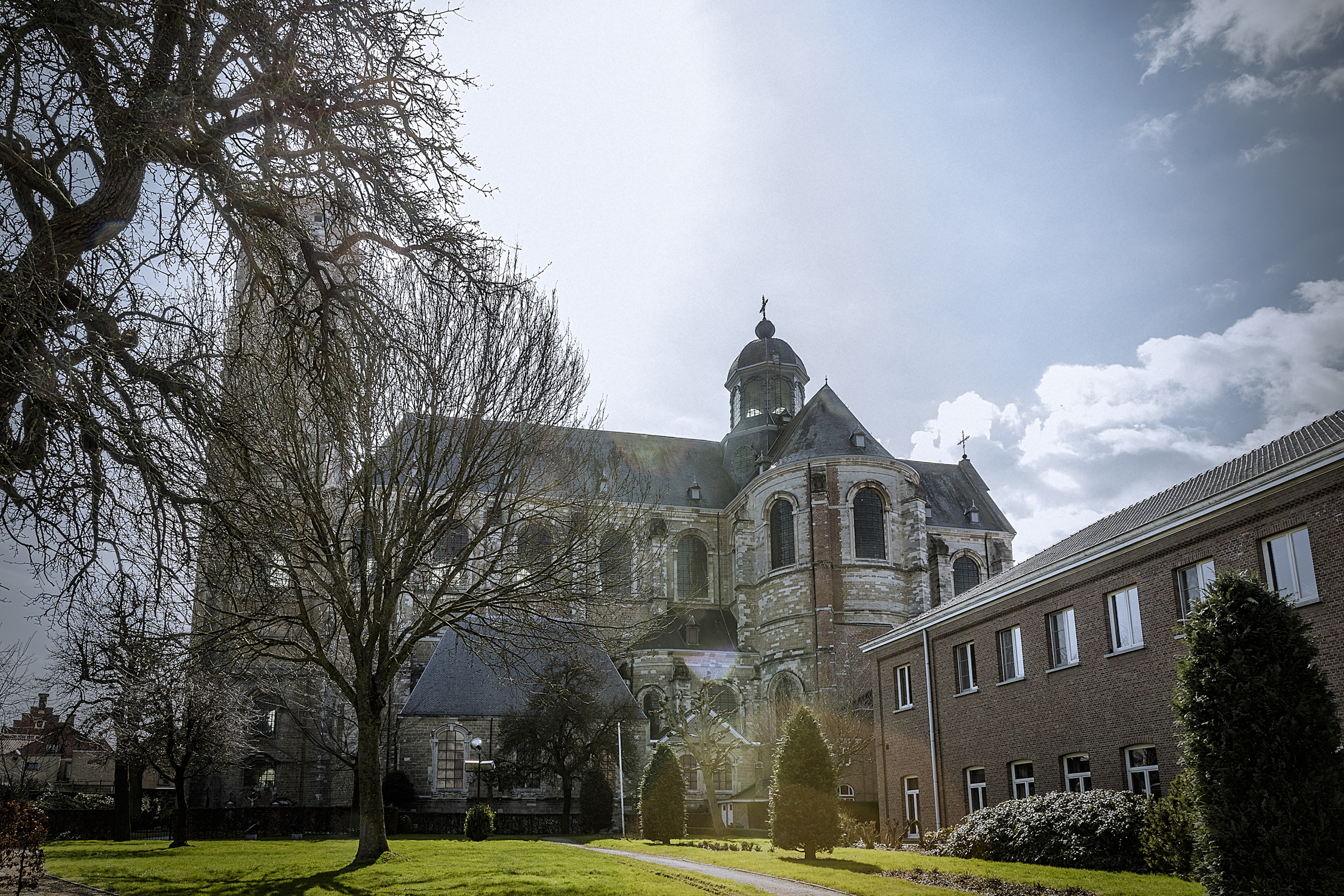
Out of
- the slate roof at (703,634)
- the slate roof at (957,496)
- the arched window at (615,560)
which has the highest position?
the slate roof at (957,496)

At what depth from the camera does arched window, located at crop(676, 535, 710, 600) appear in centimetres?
4784

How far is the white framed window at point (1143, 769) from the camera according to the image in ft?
55.3

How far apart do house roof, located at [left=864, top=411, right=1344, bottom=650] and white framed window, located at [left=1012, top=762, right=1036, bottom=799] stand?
11.7 ft

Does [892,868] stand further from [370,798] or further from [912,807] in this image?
[912,807]

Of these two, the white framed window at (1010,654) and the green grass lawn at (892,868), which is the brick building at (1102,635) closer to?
the white framed window at (1010,654)

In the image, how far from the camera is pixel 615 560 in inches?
669

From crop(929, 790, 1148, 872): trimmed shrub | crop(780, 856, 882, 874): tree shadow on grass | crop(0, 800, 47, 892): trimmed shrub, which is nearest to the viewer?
crop(0, 800, 47, 892): trimmed shrub

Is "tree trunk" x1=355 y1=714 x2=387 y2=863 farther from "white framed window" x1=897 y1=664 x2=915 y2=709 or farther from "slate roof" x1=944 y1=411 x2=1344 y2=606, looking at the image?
"white framed window" x1=897 y1=664 x2=915 y2=709

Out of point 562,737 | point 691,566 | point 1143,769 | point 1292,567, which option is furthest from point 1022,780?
point 691,566

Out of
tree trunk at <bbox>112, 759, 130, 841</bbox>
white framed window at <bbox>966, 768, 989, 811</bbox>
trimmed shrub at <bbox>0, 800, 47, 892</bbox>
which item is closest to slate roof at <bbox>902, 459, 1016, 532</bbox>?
white framed window at <bbox>966, 768, 989, 811</bbox>

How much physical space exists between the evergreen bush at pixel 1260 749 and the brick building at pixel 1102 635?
1.31m

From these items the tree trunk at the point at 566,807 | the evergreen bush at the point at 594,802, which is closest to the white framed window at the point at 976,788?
the evergreen bush at the point at 594,802

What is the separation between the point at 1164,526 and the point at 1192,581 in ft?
3.25

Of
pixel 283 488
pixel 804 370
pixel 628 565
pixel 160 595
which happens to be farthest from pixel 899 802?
pixel 804 370
